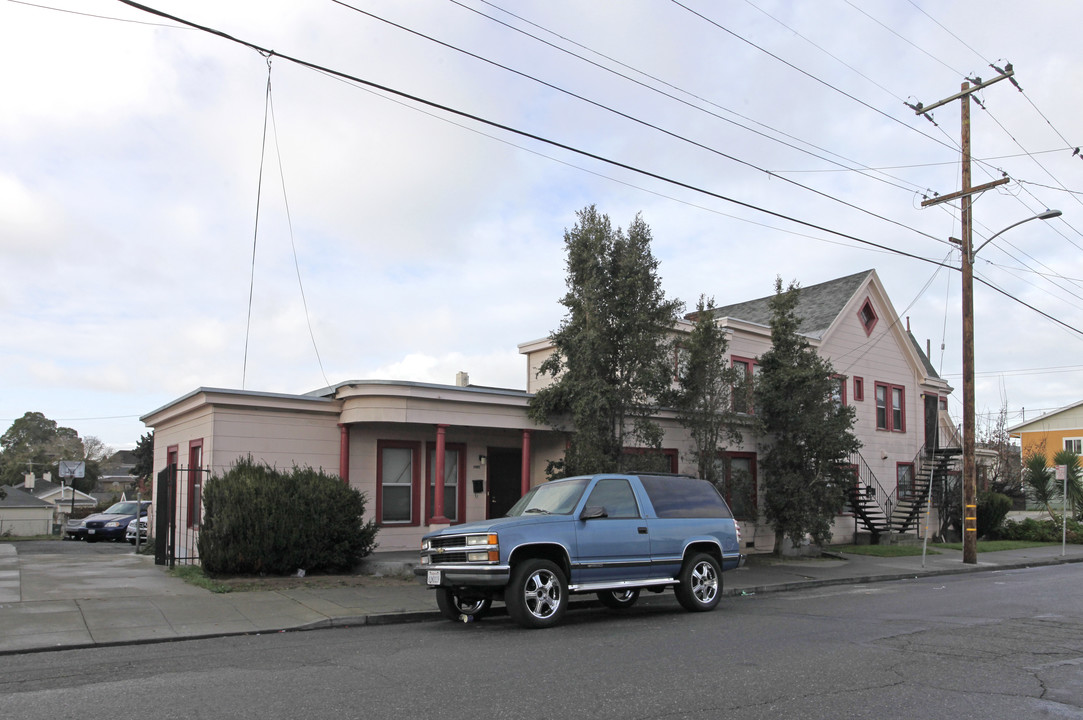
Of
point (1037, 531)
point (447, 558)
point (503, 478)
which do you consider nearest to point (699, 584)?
point (447, 558)

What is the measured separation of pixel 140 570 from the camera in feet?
49.5

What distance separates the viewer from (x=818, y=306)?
2827 centimetres

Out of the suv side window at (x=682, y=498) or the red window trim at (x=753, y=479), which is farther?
the red window trim at (x=753, y=479)

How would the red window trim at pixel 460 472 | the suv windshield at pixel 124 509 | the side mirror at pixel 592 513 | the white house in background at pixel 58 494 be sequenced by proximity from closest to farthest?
the side mirror at pixel 592 513 < the red window trim at pixel 460 472 < the suv windshield at pixel 124 509 < the white house in background at pixel 58 494

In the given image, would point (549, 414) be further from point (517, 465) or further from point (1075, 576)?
point (1075, 576)

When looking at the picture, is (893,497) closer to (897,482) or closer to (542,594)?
(897,482)

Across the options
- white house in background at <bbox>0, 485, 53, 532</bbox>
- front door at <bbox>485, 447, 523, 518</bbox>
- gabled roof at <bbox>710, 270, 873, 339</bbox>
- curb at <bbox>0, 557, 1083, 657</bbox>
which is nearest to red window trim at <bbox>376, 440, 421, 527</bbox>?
front door at <bbox>485, 447, 523, 518</bbox>

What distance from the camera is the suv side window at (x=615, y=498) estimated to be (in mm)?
10935

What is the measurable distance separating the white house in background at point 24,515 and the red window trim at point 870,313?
156 ft

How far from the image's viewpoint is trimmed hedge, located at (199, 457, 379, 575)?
13617mm

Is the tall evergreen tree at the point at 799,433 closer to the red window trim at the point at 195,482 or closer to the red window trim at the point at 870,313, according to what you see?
the red window trim at the point at 870,313

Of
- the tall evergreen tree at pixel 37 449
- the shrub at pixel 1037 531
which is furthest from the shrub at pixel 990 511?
the tall evergreen tree at pixel 37 449

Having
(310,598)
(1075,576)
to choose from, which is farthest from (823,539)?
(310,598)

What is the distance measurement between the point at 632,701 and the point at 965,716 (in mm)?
2314
